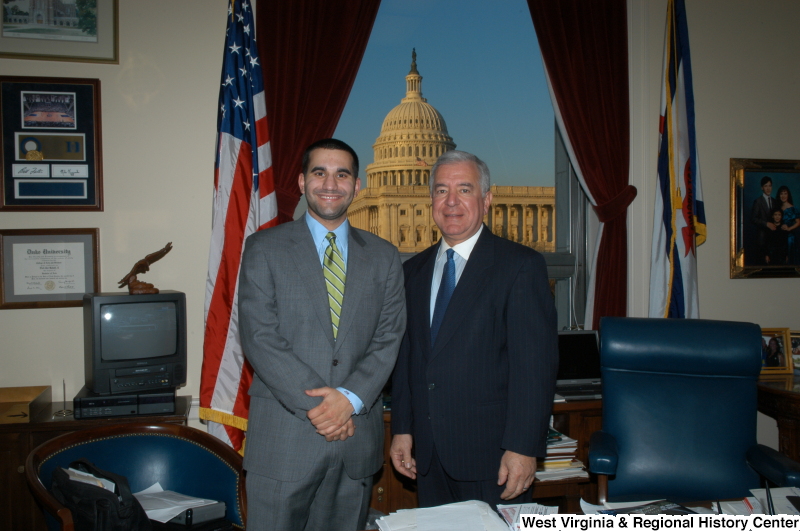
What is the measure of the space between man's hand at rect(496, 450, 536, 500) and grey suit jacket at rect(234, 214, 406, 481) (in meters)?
0.41

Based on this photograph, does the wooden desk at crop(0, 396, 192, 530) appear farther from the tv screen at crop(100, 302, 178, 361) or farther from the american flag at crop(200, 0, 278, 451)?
the american flag at crop(200, 0, 278, 451)

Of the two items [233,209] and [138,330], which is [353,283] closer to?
[233,209]

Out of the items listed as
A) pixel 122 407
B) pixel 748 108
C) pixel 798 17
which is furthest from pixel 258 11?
pixel 798 17

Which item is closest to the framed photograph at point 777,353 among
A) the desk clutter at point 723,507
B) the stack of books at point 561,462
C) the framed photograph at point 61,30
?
the stack of books at point 561,462

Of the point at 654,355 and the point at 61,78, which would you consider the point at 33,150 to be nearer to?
the point at 61,78

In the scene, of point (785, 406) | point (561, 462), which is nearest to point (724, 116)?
point (785, 406)

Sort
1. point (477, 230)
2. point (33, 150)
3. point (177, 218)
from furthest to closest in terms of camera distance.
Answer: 1. point (177, 218)
2. point (33, 150)
3. point (477, 230)

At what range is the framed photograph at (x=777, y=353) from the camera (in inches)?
121

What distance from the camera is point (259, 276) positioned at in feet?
5.67

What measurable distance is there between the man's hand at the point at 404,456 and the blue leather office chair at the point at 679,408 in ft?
2.32

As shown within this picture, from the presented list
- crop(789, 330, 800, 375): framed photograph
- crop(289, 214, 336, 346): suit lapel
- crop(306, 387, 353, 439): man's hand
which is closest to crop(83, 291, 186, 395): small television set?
crop(289, 214, 336, 346): suit lapel

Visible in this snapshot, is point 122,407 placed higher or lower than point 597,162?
lower

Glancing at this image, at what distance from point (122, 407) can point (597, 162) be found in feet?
9.34

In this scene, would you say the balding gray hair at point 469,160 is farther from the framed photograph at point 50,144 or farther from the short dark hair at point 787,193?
the short dark hair at point 787,193
